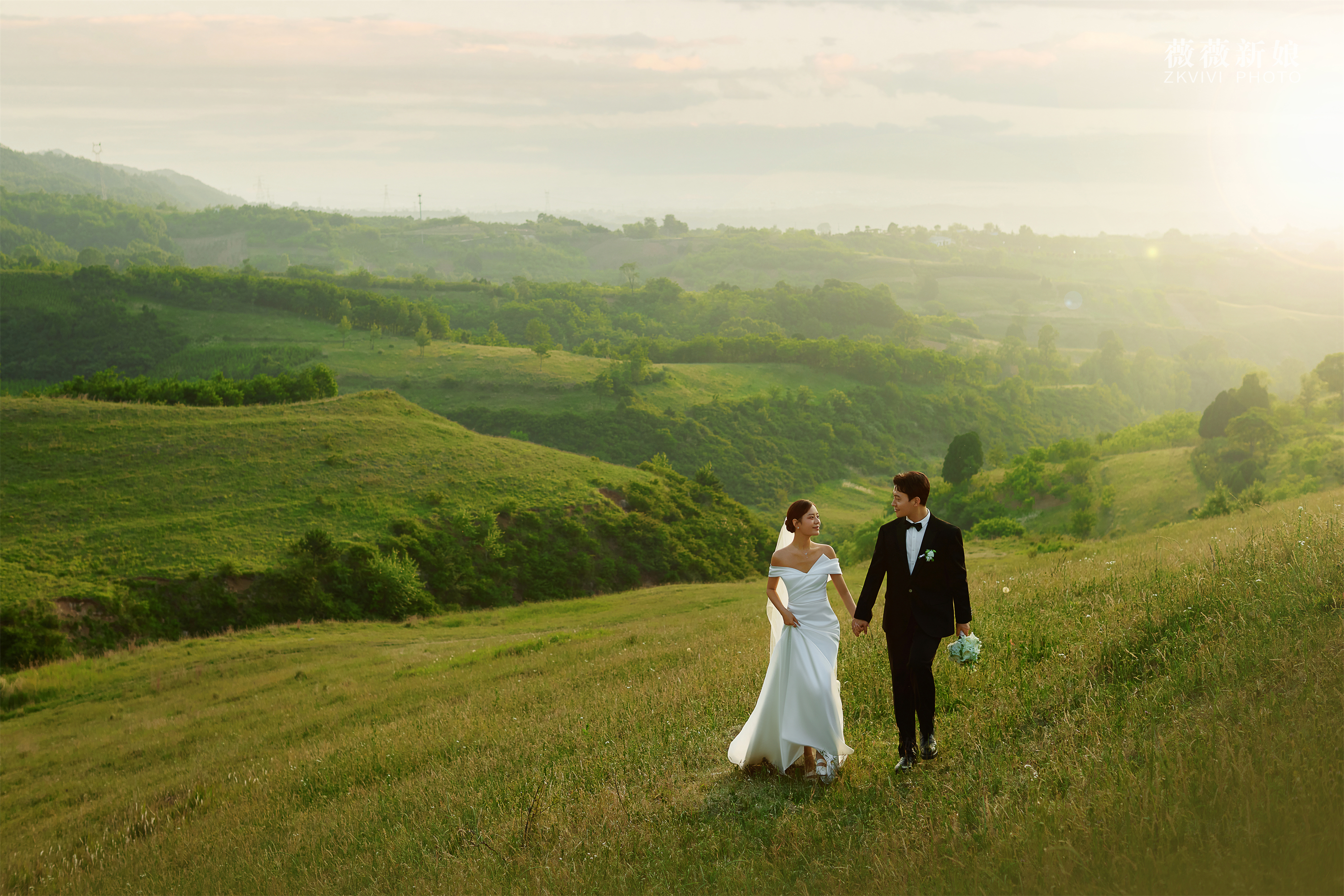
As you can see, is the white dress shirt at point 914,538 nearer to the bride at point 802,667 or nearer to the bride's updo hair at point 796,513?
the bride at point 802,667

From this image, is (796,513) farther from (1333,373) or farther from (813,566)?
(1333,373)

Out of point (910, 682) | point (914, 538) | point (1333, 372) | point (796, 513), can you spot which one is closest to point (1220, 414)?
point (1333, 372)

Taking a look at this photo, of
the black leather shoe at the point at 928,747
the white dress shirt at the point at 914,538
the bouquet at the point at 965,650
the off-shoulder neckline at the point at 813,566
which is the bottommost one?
the black leather shoe at the point at 928,747

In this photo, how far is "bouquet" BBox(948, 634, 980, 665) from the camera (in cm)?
673

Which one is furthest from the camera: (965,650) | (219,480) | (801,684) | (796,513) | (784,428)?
(784,428)

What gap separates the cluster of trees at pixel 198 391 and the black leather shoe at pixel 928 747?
74.1 meters

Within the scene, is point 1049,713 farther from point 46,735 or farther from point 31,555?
point 31,555

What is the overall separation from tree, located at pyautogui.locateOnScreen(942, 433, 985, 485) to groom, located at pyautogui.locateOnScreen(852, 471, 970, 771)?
101 m

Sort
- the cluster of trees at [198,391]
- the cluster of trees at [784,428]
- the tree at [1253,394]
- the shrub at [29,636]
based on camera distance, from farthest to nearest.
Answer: the cluster of trees at [784,428] < the tree at [1253,394] < the cluster of trees at [198,391] < the shrub at [29,636]

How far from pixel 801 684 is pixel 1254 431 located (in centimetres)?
9537

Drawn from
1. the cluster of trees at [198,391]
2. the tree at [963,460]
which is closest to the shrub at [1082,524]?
the tree at [963,460]

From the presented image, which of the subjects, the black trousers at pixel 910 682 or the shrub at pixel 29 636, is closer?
the black trousers at pixel 910 682

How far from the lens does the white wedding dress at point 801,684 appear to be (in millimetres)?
7191

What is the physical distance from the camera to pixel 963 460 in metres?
103
